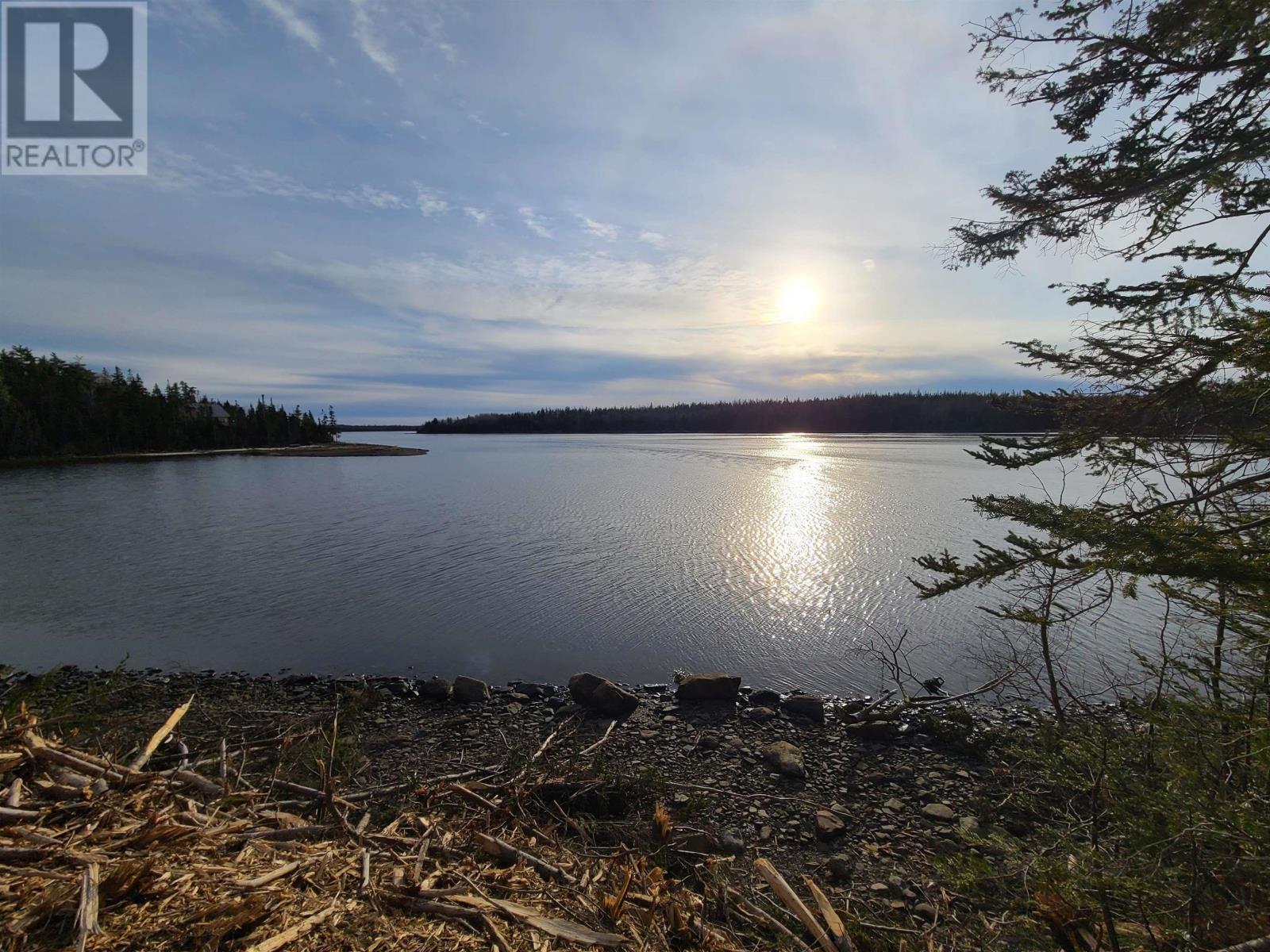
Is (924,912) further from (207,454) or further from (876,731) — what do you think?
(207,454)

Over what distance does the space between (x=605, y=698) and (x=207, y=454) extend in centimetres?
7809

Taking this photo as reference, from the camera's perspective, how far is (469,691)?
7.91 meters

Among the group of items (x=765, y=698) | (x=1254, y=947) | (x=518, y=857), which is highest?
(x=1254, y=947)

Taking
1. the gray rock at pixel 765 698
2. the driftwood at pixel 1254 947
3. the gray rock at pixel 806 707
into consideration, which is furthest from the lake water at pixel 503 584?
the driftwood at pixel 1254 947

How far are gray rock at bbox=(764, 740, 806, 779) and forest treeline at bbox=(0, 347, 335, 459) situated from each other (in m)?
71.3

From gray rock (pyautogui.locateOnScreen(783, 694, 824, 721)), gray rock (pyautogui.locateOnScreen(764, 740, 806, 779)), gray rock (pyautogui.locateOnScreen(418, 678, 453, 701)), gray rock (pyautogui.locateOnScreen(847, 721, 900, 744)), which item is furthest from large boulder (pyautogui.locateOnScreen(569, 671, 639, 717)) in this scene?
gray rock (pyautogui.locateOnScreen(847, 721, 900, 744))

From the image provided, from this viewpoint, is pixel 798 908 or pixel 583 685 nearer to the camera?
pixel 798 908

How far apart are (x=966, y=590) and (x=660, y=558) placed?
24.4ft

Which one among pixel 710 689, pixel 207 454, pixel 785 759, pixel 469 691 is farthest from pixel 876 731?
pixel 207 454

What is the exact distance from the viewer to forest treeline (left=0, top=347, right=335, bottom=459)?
53250 millimetres

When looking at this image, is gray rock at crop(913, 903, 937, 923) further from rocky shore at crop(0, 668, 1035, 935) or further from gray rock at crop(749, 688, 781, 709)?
gray rock at crop(749, 688, 781, 709)

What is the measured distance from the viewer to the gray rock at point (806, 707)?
743cm

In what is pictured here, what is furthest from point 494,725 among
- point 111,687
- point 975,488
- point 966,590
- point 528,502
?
point 975,488

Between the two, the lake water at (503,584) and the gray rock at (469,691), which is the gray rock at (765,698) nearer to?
the lake water at (503,584)
